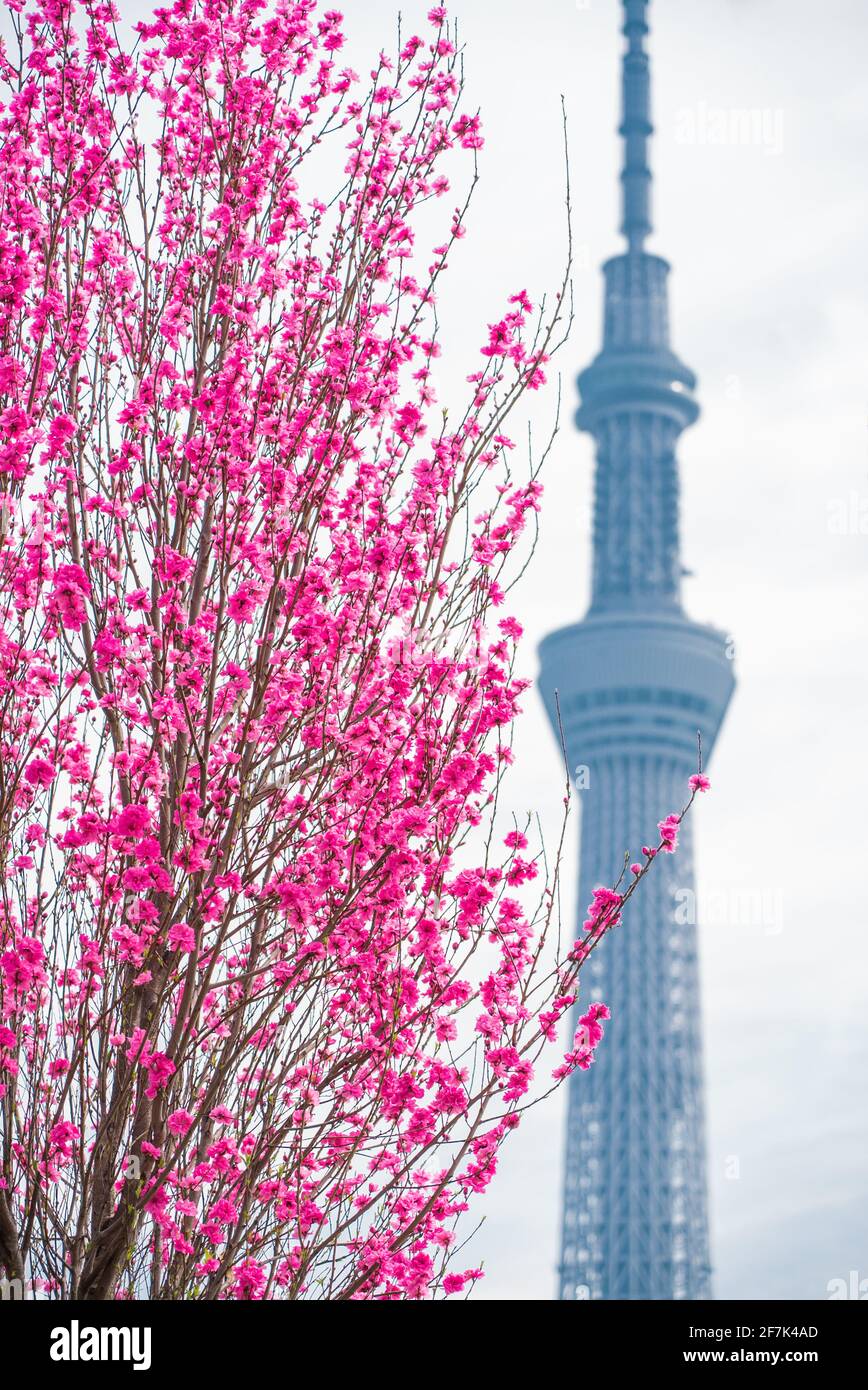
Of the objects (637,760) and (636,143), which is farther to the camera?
(636,143)

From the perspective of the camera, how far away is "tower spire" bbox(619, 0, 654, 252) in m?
99.3

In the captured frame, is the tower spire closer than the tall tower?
No

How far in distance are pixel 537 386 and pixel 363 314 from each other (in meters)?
0.85

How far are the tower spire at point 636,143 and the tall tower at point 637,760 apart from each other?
0.27ft

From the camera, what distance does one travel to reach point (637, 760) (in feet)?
292

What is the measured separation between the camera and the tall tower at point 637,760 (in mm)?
77500

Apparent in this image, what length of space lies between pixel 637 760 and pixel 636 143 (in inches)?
1455

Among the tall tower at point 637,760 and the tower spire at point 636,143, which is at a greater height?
the tower spire at point 636,143

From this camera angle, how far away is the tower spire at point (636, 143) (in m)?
99.3

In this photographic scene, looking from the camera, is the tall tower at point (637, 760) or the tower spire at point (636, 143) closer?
the tall tower at point (637, 760)

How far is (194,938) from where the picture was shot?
6602 mm

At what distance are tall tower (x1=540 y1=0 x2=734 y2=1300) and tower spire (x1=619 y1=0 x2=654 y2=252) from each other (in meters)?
0.08
